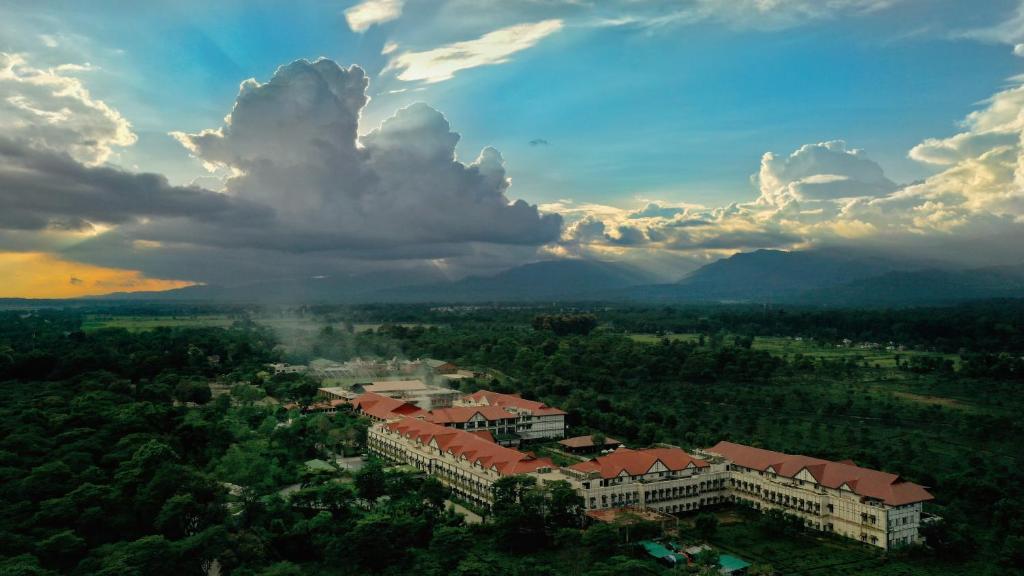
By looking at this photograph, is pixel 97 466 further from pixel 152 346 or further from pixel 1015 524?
pixel 152 346

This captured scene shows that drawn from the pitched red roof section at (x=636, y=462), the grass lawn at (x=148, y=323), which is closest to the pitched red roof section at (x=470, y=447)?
the pitched red roof section at (x=636, y=462)

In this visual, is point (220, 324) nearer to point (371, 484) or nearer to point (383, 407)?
point (383, 407)

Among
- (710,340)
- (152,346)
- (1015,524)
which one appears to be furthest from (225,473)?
(710,340)

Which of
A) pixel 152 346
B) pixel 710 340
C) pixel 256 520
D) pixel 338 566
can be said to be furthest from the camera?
pixel 710 340

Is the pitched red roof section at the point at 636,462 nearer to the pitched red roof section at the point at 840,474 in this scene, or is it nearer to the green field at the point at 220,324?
the pitched red roof section at the point at 840,474

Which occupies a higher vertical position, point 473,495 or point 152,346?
point 152,346

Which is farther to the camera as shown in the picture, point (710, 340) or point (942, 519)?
point (710, 340)
